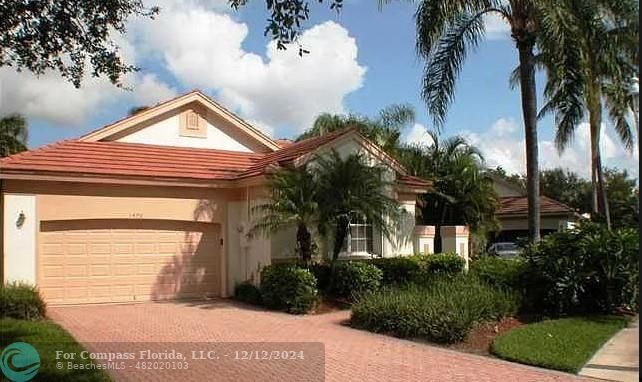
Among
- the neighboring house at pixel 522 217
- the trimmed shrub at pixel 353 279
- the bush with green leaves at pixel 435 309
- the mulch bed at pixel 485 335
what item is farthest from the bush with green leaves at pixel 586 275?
the neighboring house at pixel 522 217

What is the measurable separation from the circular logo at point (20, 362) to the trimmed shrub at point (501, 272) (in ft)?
30.1

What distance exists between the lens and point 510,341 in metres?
10.4

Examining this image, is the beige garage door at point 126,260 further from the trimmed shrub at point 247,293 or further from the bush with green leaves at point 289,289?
the bush with green leaves at point 289,289

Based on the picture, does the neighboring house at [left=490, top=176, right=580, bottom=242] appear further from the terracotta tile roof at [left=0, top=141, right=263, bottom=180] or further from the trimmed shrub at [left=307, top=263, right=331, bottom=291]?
the trimmed shrub at [left=307, top=263, right=331, bottom=291]

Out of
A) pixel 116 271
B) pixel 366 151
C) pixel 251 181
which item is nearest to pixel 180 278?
pixel 116 271

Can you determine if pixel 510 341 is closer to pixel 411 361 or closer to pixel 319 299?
pixel 411 361

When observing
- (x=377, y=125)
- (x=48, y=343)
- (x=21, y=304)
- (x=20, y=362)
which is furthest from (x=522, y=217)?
(x=20, y=362)

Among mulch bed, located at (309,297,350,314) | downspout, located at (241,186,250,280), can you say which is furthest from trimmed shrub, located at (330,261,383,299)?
downspout, located at (241,186,250,280)

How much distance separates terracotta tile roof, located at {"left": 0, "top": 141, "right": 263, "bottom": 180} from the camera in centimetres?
1598

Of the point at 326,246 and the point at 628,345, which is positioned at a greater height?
the point at 326,246

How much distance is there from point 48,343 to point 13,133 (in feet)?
90.6

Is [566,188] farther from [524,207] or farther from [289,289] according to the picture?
[289,289]

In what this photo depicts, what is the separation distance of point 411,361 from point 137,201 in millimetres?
9681

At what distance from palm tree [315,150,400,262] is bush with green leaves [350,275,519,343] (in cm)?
253
